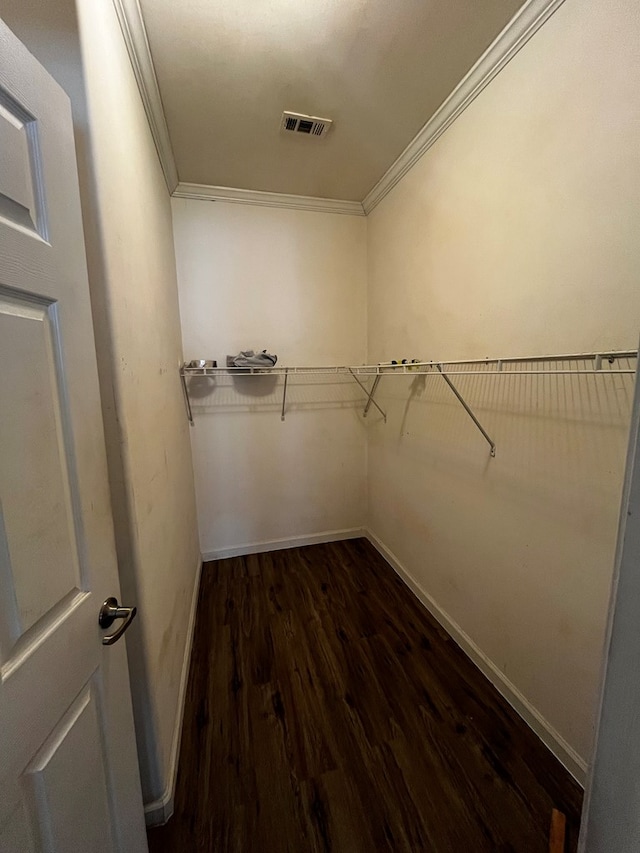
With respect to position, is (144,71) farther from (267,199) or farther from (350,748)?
(350,748)

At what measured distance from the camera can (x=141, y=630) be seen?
1014 millimetres

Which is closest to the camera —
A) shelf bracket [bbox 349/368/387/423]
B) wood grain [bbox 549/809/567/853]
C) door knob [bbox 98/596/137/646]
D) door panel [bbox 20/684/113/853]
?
door panel [bbox 20/684/113/853]

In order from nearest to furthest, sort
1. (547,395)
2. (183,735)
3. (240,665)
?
(547,395) → (183,735) → (240,665)

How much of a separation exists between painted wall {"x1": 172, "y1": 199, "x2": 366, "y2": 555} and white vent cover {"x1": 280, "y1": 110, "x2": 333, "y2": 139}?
2.30ft

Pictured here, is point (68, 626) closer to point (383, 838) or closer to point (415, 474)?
point (383, 838)

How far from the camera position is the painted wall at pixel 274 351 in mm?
2381

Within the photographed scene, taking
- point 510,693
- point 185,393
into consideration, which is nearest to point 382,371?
point 185,393

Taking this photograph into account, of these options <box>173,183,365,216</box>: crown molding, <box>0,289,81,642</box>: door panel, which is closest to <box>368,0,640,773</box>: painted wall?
<box>173,183,365,216</box>: crown molding

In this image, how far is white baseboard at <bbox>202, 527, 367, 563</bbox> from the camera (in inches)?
104

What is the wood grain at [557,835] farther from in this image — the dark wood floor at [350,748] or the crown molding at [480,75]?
the crown molding at [480,75]

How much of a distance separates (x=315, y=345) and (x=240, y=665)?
2.12 metres

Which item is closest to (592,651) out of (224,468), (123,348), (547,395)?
(547,395)

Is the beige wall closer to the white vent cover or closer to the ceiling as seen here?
the ceiling

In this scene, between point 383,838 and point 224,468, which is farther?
point 224,468
